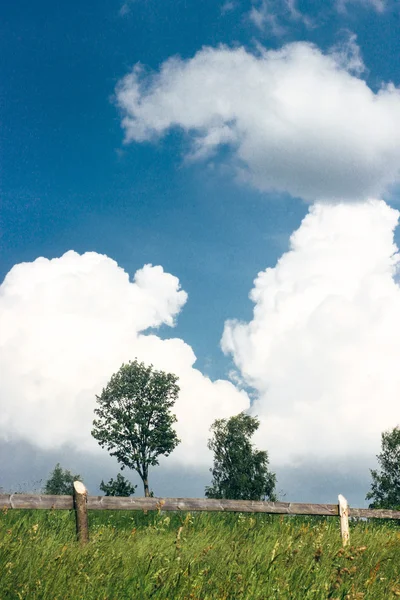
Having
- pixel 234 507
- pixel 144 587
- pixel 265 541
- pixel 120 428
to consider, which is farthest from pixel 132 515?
pixel 120 428

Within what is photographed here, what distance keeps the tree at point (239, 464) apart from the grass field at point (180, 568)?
183 feet

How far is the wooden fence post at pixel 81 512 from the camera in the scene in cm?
883

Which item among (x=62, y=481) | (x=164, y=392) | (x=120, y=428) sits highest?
(x=164, y=392)

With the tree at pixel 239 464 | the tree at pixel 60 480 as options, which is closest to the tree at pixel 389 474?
the tree at pixel 239 464

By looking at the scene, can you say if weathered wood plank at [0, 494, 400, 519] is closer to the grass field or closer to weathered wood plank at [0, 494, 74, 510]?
weathered wood plank at [0, 494, 74, 510]

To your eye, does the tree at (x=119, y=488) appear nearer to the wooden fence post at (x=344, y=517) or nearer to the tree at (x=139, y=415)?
the tree at (x=139, y=415)

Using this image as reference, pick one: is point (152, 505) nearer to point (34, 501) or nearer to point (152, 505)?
point (152, 505)

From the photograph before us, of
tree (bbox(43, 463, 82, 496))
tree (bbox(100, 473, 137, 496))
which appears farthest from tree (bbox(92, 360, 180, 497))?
tree (bbox(43, 463, 82, 496))

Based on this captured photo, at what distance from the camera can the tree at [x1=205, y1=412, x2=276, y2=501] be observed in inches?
2488

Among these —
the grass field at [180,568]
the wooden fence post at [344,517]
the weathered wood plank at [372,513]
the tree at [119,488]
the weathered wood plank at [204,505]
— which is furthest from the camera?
the tree at [119,488]

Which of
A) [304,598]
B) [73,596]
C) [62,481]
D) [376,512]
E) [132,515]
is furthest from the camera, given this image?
[62,481]

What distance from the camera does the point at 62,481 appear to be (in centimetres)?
8688

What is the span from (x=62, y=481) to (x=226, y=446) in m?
34.4

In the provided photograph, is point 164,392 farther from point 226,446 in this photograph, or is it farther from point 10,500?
point 10,500
